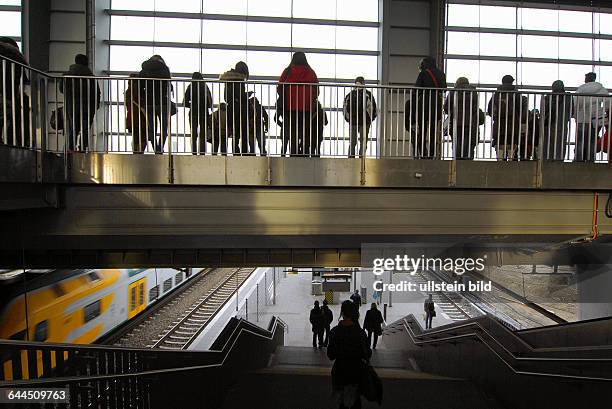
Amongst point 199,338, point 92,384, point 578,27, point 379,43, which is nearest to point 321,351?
point 199,338

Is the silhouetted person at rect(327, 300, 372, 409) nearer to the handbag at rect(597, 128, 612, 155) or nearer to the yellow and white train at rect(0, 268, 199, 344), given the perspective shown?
the handbag at rect(597, 128, 612, 155)

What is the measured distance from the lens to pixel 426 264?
675 cm

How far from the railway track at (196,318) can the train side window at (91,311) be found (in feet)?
6.84

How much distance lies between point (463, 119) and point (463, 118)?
0.04m

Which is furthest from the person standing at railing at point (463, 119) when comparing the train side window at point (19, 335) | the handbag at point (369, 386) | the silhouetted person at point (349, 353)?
the train side window at point (19, 335)

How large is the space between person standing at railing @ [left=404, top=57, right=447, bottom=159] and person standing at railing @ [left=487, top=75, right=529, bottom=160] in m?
0.89

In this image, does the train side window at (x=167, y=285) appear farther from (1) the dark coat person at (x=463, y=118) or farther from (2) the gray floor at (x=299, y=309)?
(1) the dark coat person at (x=463, y=118)

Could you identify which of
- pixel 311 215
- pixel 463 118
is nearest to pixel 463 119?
pixel 463 118

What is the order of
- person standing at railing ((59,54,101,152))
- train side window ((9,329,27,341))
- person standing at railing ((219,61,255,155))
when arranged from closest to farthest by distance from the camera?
person standing at railing ((59,54,101,152))
person standing at railing ((219,61,255,155))
train side window ((9,329,27,341))

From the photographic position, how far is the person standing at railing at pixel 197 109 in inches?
248

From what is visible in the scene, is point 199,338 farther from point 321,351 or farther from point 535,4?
point 535,4

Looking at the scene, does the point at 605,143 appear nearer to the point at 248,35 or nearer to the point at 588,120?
the point at 588,120

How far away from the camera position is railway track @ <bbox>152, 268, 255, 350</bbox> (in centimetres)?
1255

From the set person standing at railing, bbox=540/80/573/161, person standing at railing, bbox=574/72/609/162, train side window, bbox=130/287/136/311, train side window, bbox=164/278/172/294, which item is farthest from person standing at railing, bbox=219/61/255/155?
train side window, bbox=164/278/172/294
